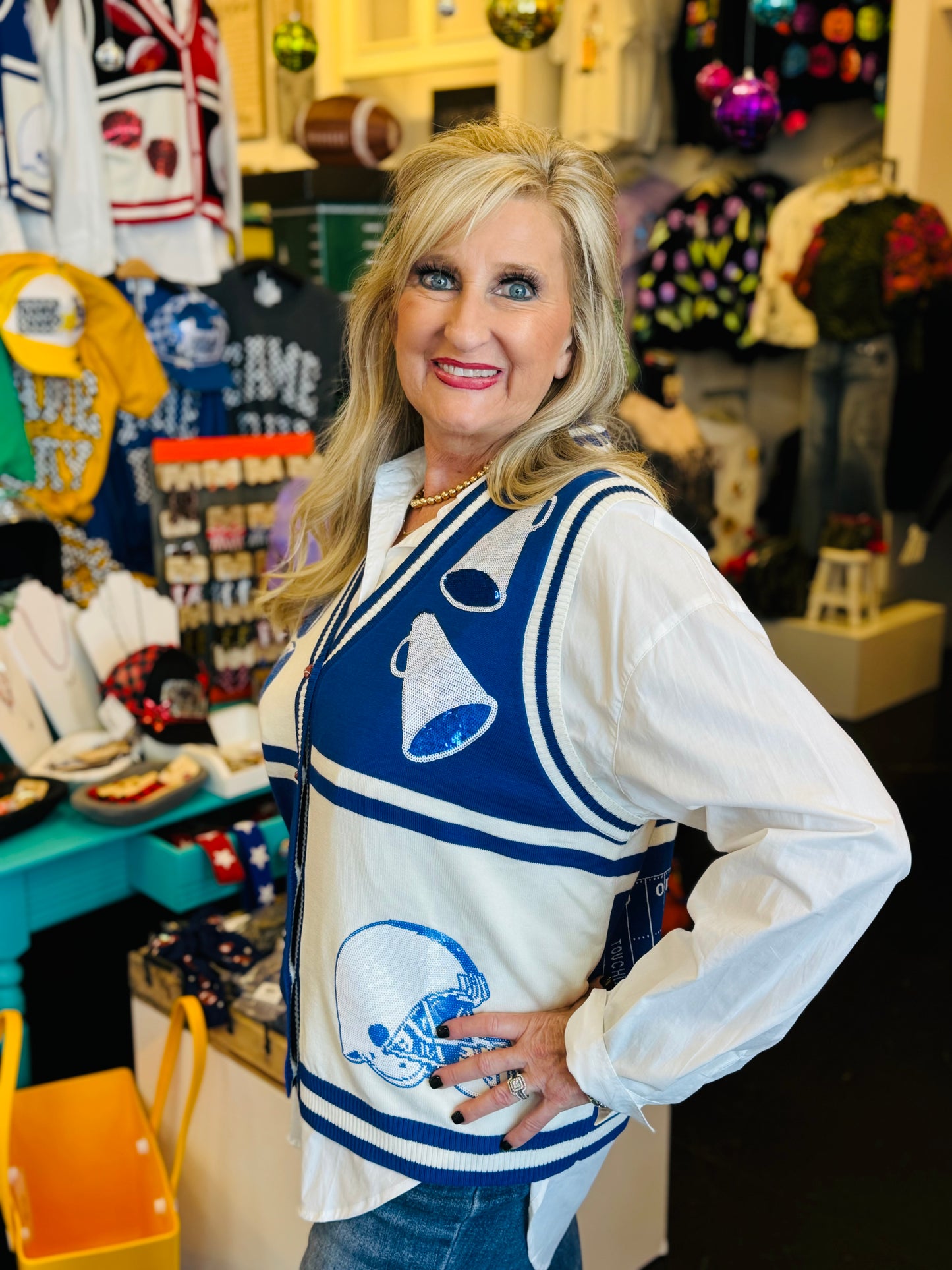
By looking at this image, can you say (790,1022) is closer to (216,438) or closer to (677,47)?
(216,438)

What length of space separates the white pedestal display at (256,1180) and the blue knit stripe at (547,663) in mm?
1008

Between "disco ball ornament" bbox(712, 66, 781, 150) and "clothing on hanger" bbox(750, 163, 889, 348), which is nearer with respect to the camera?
"disco ball ornament" bbox(712, 66, 781, 150)

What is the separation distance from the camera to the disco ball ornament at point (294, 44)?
4547 mm

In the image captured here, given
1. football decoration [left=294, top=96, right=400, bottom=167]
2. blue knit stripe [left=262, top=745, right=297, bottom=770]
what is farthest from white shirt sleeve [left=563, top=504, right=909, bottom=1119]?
football decoration [left=294, top=96, right=400, bottom=167]

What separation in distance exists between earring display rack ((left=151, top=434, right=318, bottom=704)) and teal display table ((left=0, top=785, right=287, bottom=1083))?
66 centimetres

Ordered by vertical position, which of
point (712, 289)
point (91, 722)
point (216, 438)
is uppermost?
point (712, 289)

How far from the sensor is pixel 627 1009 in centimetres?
107

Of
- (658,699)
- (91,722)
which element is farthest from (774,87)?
(658,699)

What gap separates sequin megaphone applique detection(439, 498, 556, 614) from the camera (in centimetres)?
112

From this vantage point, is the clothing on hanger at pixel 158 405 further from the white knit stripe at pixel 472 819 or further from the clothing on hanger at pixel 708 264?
the clothing on hanger at pixel 708 264

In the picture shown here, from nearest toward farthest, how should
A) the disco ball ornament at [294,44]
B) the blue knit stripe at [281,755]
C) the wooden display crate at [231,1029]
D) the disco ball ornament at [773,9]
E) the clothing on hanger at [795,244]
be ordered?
the blue knit stripe at [281,755]
the wooden display crate at [231,1029]
the disco ball ornament at [773,9]
the disco ball ornament at [294,44]
the clothing on hanger at [795,244]

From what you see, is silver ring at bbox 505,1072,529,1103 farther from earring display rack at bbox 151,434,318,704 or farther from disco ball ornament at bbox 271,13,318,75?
disco ball ornament at bbox 271,13,318,75

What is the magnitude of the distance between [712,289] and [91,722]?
4.21 m

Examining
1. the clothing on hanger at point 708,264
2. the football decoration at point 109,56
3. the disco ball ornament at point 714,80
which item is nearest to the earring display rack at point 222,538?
the football decoration at point 109,56
